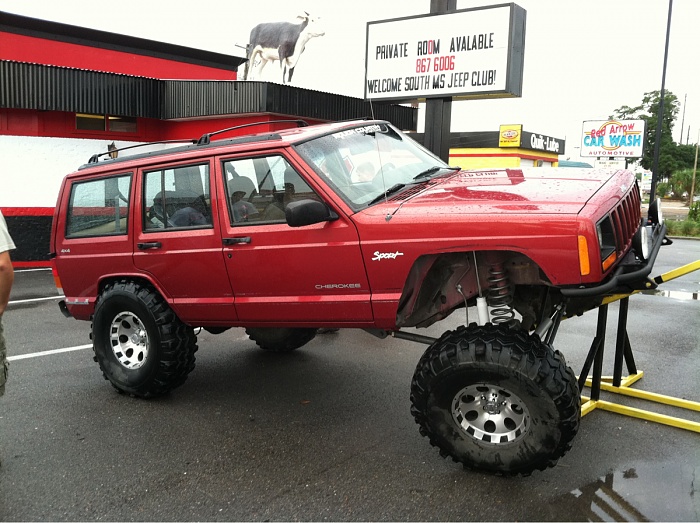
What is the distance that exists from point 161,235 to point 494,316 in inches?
106

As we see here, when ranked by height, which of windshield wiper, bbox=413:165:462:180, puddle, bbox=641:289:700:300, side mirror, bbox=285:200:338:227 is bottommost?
puddle, bbox=641:289:700:300

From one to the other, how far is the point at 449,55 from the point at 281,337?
7.35 metres

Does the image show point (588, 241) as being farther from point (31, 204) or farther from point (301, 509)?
point (31, 204)

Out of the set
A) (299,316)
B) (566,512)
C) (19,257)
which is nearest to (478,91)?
(299,316)

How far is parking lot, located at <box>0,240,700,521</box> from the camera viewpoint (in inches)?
139

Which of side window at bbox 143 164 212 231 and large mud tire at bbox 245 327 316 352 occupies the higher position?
side window at bbox 143 164 212 231

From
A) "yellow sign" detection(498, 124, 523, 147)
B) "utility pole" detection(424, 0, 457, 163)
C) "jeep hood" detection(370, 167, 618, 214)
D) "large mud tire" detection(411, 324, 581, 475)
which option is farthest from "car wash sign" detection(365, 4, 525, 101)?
"yellow sign" detection(498, 124, 523, 147)

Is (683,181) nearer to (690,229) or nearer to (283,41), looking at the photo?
(690,229)

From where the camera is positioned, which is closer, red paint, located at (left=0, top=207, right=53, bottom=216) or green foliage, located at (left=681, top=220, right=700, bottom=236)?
red paint, located at (left=0, top=207, right=53, bottom=216)

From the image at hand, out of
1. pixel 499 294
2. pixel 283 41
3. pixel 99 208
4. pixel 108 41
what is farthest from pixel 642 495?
pixel 283 41

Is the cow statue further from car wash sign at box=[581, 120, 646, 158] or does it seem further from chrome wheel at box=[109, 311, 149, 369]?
car wash sign at box=[581, 120, 646, 158]

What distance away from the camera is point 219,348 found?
705 cm

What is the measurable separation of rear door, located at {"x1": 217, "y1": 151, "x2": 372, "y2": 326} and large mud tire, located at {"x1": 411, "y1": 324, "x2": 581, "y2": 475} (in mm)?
691

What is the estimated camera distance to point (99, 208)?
18.2 feet
